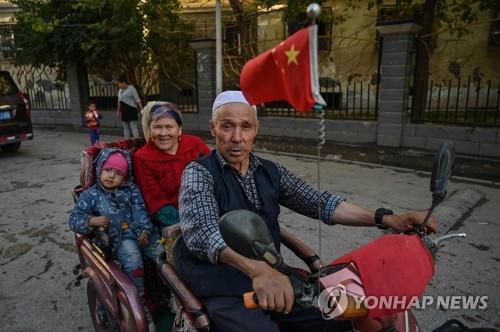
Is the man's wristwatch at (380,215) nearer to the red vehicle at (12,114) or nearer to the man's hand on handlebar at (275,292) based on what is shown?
the man's hand on handlebar at (275,292)

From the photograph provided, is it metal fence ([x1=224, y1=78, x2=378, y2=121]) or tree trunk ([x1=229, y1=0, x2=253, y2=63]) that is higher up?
tree trunk ([x1=229, y1=0, x2=253, y2=63])

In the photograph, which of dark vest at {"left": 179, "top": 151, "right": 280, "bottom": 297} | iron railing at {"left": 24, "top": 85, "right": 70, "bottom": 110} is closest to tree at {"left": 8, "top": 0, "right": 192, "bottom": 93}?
iron railing at {"left": 24, "top": 85, "right": 70, "bottom": 110}

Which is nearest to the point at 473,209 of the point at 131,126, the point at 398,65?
the point at 398,65

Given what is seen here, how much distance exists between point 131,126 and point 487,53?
11412 mm

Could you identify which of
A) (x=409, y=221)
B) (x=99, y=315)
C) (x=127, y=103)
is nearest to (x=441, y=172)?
(x=409, y=221)

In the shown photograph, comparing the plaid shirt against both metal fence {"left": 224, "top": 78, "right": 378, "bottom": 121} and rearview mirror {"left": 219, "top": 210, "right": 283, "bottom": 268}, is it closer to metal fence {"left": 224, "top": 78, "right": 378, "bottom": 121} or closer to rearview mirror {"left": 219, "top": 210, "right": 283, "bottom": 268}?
rearview mirror {"left": 219, "top": 210, "right": 283, "bottom": 268}

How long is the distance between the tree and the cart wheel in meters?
8.51

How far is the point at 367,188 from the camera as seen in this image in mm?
5609

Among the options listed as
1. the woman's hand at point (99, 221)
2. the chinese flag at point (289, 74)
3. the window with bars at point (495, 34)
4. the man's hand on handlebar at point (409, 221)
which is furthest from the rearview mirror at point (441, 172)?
the window with bars at point (495, 34)

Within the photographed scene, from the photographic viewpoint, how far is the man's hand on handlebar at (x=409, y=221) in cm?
161

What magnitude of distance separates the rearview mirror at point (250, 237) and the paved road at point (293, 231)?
8.2 inches

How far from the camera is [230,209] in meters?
1.71

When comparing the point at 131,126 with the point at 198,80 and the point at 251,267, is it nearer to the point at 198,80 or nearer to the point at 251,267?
the point at 198,80

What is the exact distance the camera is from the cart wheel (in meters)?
2.30
